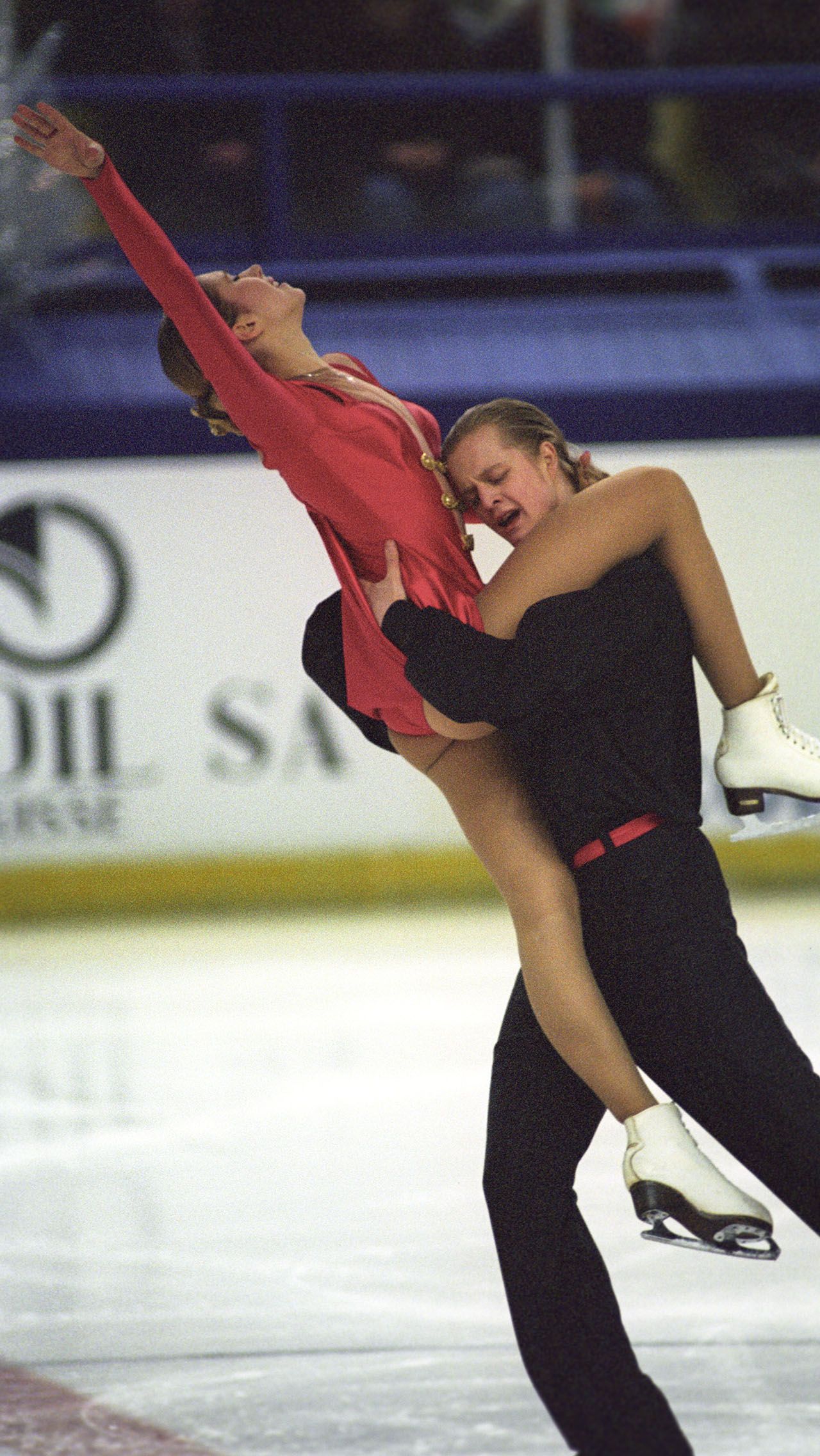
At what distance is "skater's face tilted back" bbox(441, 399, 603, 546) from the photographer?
206 centimetres

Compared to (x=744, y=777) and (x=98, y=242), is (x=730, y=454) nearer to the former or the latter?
(x=98, y=242)

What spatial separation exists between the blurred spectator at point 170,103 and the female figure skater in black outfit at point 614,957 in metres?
7.53

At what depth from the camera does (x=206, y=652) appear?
787 centimetres

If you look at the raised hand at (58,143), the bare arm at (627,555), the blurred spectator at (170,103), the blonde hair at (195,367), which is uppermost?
the blurred spectator at (170,103)

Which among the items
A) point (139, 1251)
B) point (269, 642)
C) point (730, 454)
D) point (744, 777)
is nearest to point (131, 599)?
point (269, 642)

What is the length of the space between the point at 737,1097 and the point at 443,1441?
804mm

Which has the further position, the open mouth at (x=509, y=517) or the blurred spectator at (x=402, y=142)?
the blurred spectator at (x=402, y=142)

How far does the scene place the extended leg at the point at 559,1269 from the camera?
1.92 meters

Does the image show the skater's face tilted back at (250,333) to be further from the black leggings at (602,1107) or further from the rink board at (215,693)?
the rink board at (215,693)

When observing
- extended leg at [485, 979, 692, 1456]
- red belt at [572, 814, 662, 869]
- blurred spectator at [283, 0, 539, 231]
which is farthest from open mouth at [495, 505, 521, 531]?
blurred spectator at [283, 0, 539, 231]

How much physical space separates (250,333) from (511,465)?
0.33m

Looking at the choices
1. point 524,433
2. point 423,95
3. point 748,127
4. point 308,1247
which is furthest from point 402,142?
point 524,433

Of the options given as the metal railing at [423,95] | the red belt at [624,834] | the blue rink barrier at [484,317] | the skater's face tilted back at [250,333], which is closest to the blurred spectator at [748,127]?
the blue rink barrier at [484,317]

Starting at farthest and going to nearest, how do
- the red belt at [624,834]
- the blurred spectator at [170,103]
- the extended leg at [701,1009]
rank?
the blurred spectator at [170,103], the red belt at [624,834], the extended leg at [701,1009]
